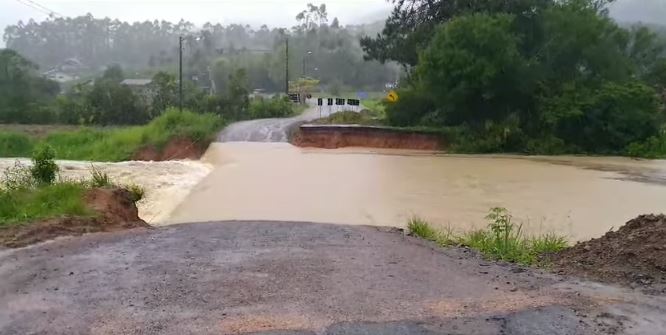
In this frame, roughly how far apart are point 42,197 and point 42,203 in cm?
37

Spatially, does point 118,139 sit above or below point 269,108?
below

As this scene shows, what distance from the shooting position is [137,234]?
38.7ft

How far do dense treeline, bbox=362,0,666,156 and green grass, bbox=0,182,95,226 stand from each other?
68.4ft

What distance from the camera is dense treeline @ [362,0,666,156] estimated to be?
101ft

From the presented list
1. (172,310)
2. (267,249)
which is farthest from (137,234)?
(172,310)

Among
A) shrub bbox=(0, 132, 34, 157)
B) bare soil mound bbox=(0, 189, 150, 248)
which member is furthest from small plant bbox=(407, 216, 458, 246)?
shrub bbox=(0, 132, 34, 157)

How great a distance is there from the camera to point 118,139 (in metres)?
33.0

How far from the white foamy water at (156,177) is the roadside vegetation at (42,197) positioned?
1638 mm

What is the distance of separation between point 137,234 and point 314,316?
603cm

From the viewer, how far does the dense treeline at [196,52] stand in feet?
311

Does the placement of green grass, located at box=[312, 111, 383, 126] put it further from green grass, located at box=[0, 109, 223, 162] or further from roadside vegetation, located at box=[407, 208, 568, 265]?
roadside vegetation, located at box=[407, 208, 568, 265]

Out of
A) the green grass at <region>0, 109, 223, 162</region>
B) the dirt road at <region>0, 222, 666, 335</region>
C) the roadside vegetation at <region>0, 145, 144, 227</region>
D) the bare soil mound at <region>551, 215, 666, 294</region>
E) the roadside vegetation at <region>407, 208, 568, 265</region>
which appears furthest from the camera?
the green grass at <region>0, 109, 223, 162</region>

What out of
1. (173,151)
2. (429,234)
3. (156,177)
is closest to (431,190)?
(429,234)

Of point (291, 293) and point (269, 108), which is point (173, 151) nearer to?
point (269, 108)
